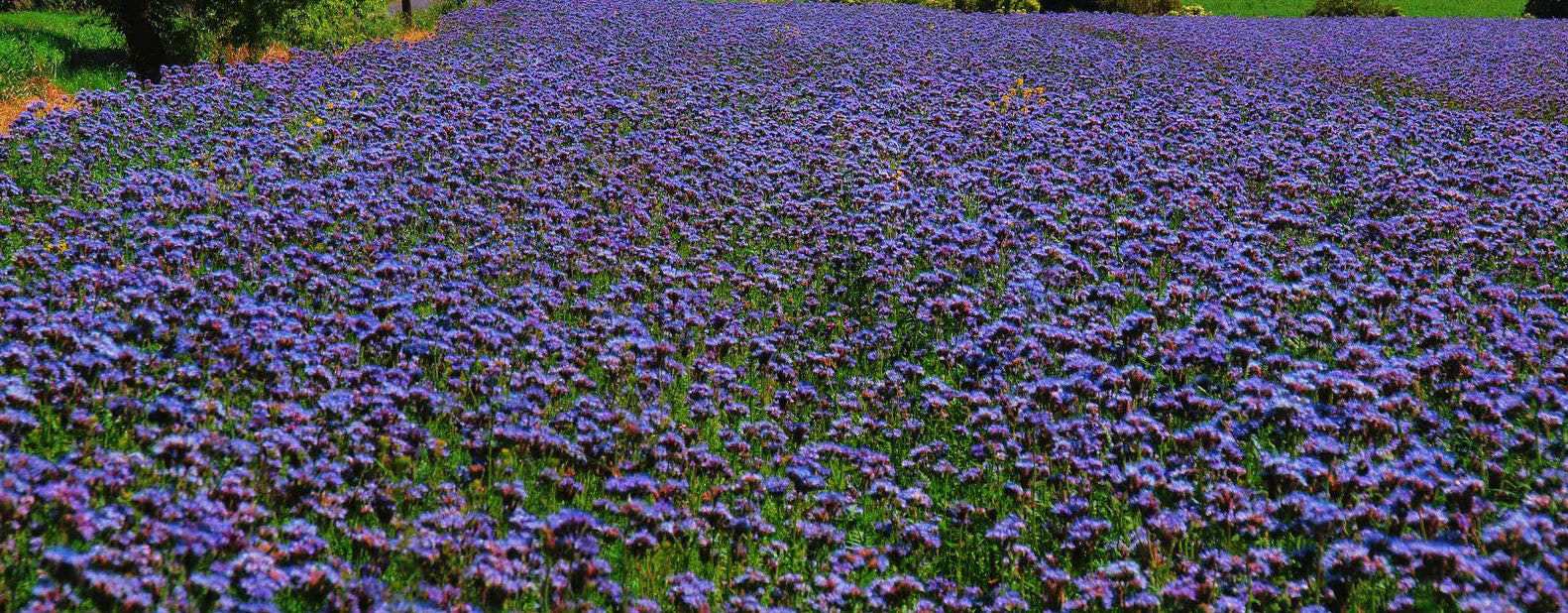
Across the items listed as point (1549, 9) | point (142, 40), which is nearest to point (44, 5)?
point (142, 40)

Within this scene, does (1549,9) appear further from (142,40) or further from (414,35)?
(142,40)

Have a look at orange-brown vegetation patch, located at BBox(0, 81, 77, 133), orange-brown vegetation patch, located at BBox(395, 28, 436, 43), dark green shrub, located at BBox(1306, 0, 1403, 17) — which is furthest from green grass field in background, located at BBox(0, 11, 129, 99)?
dark green shrub, located at BBox(1306, 0, 1403, 17)

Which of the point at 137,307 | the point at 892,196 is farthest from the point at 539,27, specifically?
the point at 137,307

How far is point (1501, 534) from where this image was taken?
3586 mm

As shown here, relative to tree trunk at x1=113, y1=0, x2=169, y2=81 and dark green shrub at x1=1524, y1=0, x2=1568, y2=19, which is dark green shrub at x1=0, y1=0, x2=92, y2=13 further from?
dark green shrub at x1=1524, y1=0, x2=1568, y2=19

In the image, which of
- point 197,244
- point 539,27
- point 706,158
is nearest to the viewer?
point 197,244

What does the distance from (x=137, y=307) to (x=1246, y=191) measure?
886 cm

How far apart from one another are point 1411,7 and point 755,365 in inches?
2094

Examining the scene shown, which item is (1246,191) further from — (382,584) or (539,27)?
(539,27)

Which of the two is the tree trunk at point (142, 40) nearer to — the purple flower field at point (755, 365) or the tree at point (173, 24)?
the tree at point (173, 24)

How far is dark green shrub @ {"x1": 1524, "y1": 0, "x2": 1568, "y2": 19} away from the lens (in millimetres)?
38906

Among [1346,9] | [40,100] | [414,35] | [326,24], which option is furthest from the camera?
[1346,9]

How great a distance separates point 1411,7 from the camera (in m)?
47.8

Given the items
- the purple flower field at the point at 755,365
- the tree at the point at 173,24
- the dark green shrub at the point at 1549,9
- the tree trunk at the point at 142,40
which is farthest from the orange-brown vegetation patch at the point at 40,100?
the dark green shrub at the point at 1549,9
